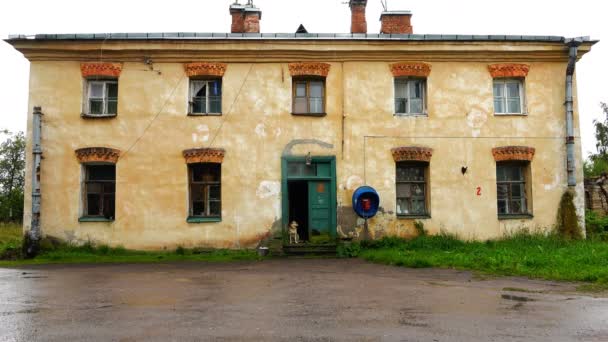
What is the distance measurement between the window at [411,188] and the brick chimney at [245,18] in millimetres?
7029

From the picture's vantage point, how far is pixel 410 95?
15.6 metres

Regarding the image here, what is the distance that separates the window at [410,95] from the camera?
1551cm

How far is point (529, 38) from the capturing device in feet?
50.2

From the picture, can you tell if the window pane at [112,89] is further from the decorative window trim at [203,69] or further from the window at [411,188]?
the window at [411,188]

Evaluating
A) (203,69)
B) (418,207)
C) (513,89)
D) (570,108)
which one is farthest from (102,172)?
(570,108)

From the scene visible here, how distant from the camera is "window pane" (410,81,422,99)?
15586mm

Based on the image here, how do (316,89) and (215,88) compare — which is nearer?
Result: (215,88)

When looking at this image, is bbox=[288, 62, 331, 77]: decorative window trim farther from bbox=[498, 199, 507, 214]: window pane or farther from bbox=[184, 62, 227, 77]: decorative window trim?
bbox=[498, 199, 507, 214]: window pane

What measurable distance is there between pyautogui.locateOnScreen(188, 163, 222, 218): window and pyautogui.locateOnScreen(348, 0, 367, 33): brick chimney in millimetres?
6828

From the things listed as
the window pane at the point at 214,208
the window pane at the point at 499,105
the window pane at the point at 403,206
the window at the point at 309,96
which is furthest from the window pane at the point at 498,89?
the window pane at the point at 214,208

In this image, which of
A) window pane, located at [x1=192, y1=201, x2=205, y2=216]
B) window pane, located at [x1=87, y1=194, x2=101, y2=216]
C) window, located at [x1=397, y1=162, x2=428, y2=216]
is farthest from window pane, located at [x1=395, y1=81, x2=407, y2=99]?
window pane, located at [x1=87, y1=194, x2=101, y2=216]

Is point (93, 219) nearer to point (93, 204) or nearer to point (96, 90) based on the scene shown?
point (93, 204)

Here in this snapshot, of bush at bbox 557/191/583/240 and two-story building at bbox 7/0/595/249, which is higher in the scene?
two-story building at bbox 7/0/595/249

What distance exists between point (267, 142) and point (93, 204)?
5.55 meters
